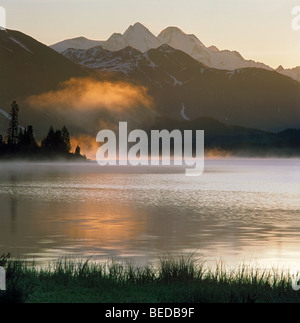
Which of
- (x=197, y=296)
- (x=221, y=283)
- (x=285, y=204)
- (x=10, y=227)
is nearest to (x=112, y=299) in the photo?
(x=197, y=296)

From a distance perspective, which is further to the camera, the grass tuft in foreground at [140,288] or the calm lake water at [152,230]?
the calm lake water at [152,230]

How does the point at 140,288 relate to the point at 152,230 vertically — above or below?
above

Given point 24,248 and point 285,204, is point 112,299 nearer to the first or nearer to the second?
point 24,248

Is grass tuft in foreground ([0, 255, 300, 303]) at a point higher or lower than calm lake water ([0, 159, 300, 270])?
higher

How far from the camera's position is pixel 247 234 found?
48.4 meters

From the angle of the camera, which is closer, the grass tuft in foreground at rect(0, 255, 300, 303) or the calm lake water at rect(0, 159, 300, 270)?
the grass tuft in foreground at rect(0, 255, 300, 303)

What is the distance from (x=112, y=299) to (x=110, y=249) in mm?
18260

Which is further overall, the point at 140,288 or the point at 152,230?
the point at 152,230

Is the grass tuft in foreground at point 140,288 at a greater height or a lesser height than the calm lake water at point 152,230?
greater

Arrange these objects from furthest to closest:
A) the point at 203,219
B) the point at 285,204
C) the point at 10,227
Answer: the point at 285,204 → the point at 203,219 → the point at 10,227
